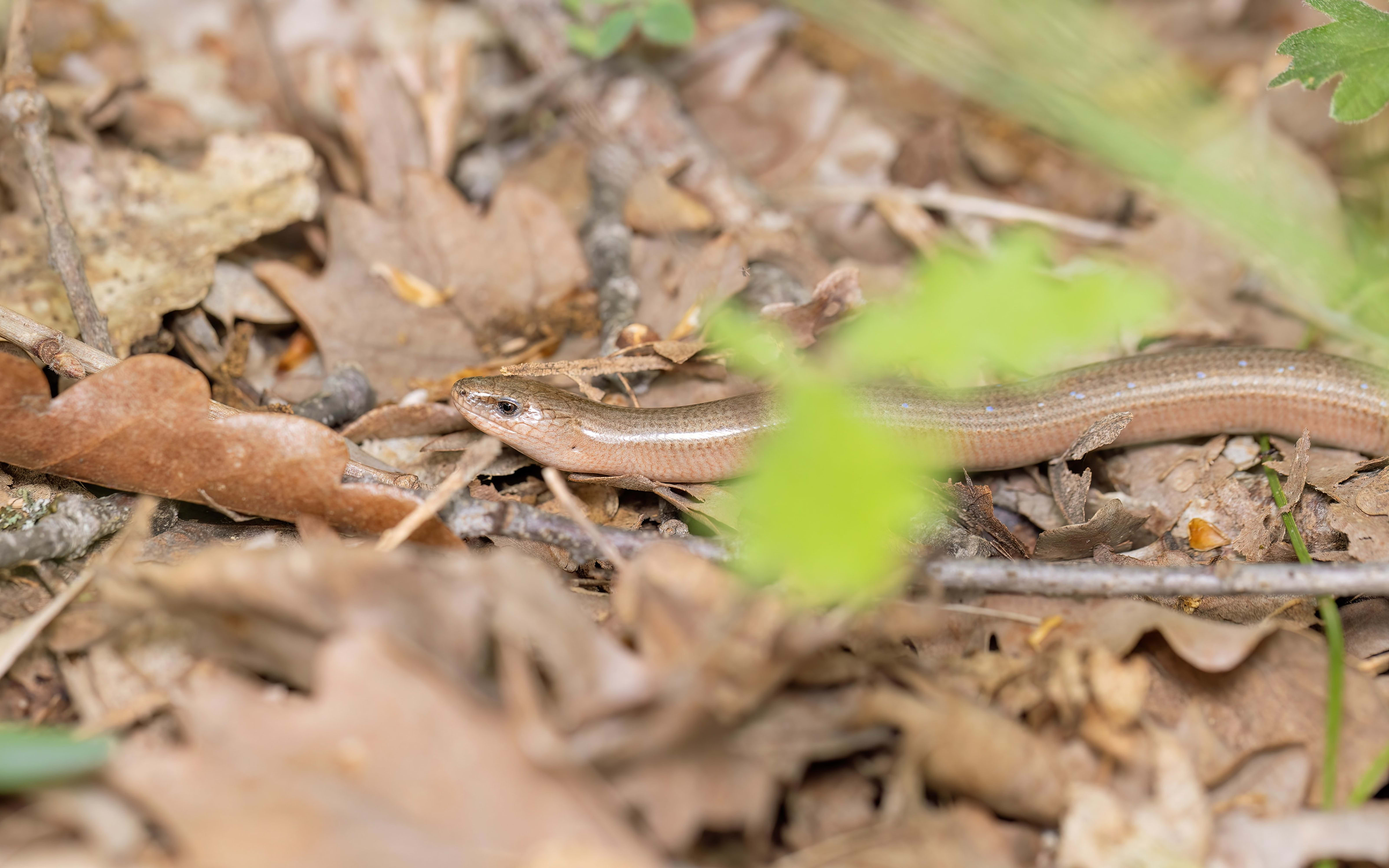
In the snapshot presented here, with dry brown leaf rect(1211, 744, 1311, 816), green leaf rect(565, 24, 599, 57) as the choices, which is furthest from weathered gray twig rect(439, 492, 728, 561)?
green leaf rect(565, 24, 599, 57)

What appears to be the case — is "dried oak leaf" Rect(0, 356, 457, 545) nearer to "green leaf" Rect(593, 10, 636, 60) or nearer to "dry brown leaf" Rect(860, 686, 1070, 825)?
"dry brown leaf" Rect(860, 686, 1070, 825)

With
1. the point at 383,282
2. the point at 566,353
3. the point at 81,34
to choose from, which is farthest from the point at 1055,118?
the point at 81,34

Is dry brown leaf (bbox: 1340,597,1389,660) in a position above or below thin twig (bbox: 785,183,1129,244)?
below

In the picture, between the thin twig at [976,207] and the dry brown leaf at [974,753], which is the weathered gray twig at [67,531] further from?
the thin twig at [976,207]

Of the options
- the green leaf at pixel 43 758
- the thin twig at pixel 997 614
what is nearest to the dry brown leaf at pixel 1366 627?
the thin twig at pixel 997 614

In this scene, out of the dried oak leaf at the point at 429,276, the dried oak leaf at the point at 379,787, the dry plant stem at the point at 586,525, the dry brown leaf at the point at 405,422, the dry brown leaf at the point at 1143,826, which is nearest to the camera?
the dried oak leaf at the point at 379,787

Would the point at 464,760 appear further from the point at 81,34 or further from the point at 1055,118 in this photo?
the point at 81,34

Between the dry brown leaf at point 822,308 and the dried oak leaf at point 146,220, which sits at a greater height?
the dried oak leaf at point 146,220
